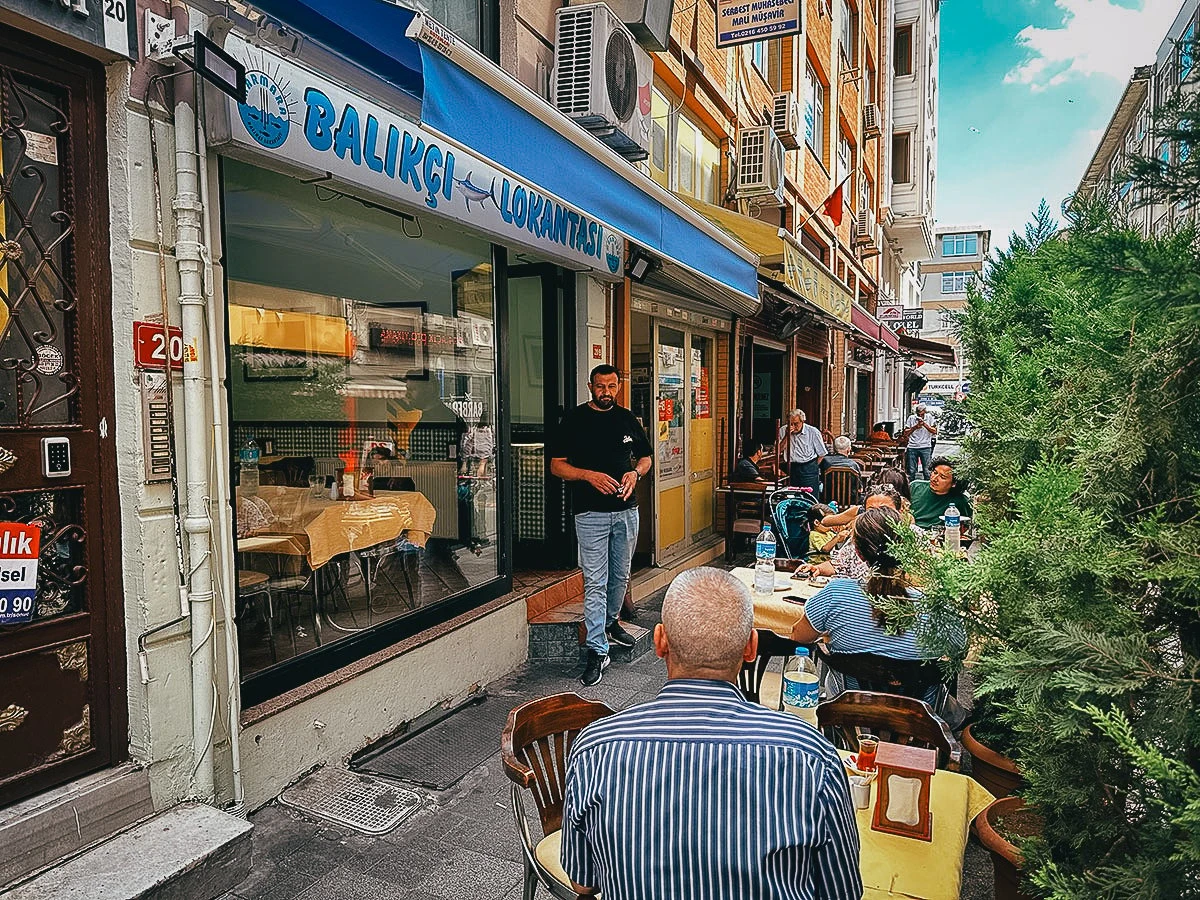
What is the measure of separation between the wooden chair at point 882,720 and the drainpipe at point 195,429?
8.15ft

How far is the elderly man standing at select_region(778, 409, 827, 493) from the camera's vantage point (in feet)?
36.0

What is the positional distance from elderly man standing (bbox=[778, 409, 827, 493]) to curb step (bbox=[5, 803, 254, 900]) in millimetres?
8881

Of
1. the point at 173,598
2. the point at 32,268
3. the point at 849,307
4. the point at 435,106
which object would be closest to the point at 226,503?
the point at 173,598

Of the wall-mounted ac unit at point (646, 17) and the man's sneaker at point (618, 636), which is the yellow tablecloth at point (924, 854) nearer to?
the man's sneaker at point (618, 636)

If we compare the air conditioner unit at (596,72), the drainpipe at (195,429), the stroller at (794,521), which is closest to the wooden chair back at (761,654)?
the drainpipe at (195,429)

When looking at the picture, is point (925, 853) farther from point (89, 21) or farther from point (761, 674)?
point (89, 21)

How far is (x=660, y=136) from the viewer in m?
8.53

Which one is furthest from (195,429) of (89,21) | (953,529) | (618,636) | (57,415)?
(953,529)

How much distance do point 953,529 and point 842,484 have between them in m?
4.47

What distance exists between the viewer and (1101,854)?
1841 millimetres

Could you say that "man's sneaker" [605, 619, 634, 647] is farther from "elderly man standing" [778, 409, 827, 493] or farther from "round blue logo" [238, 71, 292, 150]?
"elderly man standing" [778, 409, 827, 493]

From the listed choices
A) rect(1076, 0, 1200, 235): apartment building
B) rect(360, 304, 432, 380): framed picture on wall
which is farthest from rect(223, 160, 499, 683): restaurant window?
rect(1076, 0, 1200, 235): apartment building

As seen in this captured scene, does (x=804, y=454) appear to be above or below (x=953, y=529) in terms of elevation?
above

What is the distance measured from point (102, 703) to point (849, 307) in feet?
34.1
